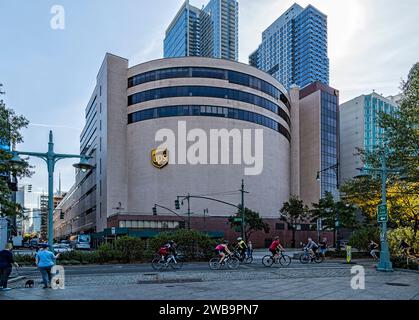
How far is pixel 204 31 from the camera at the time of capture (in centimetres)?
17225

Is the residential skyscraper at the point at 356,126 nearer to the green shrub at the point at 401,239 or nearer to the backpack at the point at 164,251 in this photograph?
the green shrub at the point at 401,239

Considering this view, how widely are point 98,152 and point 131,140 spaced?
11.3 metres

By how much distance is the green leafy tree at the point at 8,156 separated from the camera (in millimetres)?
20484

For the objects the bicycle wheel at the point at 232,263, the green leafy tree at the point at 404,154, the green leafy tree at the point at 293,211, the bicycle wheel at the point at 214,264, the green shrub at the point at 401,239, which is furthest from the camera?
the green leafy tree at the point at 293,211

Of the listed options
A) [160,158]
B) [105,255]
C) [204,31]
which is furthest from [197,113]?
[204,31]

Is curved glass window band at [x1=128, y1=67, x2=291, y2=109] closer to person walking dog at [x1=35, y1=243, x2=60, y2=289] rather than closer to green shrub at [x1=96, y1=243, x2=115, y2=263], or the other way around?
green shrub at [x1=96, y1=243, x2=115, y2=263]

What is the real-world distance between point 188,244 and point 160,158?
40.3 meters

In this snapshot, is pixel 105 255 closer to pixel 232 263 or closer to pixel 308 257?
pixel 232 263

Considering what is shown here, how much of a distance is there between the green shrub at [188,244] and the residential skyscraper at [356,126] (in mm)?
97811

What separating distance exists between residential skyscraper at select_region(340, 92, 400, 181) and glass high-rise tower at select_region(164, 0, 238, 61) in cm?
6785

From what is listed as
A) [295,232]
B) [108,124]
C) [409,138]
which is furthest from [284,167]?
[409,138]

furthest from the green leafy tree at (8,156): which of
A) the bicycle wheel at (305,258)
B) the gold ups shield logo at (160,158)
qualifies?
the gold ups shield logo at (160,158)

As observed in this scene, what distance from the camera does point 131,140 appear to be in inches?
2906

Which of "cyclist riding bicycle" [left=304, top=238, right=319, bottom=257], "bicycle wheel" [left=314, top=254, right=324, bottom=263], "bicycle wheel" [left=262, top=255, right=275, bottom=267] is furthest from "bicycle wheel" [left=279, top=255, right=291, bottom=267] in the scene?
"bicycle wheel" [left=314, top=254, right=324, bottom=263]
